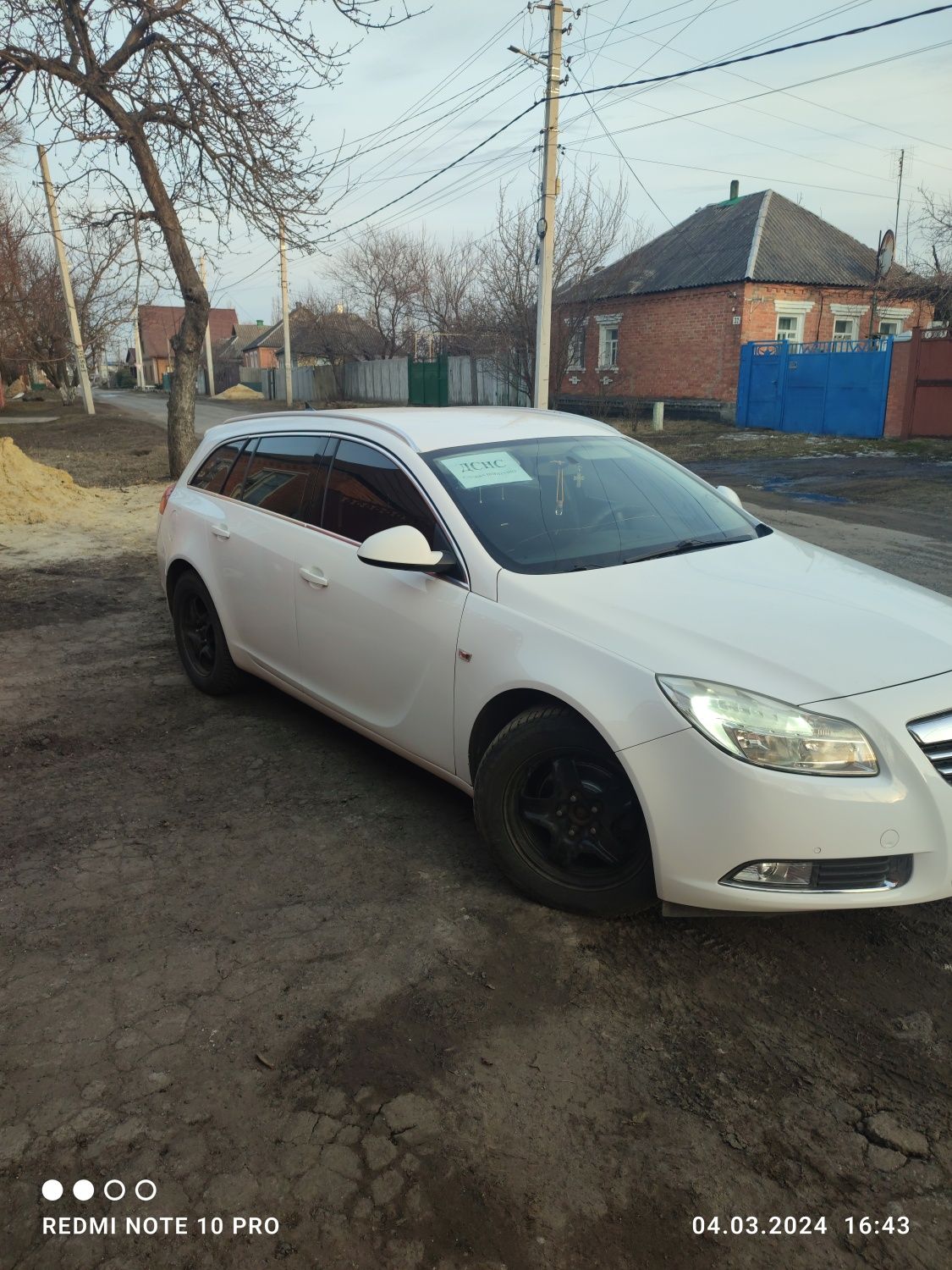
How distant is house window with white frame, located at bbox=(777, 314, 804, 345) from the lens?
28.3 meters

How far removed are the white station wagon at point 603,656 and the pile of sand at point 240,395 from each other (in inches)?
1959

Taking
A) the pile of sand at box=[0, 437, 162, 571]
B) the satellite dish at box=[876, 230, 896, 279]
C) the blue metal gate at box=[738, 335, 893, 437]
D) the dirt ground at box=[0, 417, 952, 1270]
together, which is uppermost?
the satellite dish at box=[876, 230, 896, 279]

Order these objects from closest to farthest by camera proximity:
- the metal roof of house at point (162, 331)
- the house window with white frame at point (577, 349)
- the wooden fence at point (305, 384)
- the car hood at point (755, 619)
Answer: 1. the car hood at point (755, 619)
2. the house window with white frame at point (577, 349)
3. the wooden fence at point (305, 384)
4. the metal roof of house at point (162, 331)

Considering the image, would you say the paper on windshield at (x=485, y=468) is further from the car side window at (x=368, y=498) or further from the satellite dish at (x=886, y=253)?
the satellite dish at (x=886, y=253)

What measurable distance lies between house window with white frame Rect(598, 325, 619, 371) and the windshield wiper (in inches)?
1171

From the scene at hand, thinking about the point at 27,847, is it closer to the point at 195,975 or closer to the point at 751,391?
the point at 195,975

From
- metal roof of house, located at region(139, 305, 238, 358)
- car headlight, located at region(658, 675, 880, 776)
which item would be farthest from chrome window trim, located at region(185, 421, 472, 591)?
metal roof of house, located at region(139, 305, 238, 358)

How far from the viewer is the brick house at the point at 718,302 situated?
27.5 meters

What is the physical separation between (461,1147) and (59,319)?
4498 centimetres

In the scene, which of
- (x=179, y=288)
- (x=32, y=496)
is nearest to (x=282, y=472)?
(x=32, y=496)

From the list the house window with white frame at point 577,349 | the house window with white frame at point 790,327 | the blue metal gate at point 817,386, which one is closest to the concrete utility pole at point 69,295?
the house window with white frame at point 577,349

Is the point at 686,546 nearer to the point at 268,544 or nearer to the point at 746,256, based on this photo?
the point at 268,544

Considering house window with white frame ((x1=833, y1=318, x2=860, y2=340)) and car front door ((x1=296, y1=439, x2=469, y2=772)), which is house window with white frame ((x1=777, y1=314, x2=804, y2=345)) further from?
car front door ((x1=296, y1=439, x2=469, y2=772))

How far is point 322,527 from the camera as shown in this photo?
13.7 ft
